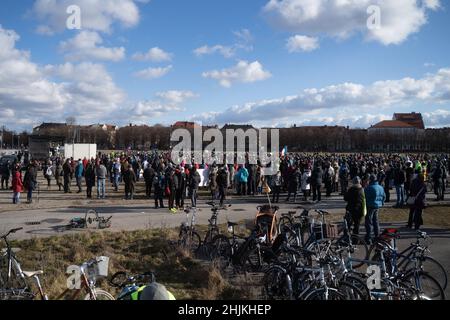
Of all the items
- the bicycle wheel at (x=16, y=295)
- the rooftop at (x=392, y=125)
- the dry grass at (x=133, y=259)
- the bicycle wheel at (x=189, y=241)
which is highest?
the rooftop at (x=392, y=125)

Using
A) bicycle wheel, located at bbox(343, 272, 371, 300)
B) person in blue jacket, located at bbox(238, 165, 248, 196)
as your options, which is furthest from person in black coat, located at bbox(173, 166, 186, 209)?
bicycle wheel, located at bbox(343, 272, 371, 300)

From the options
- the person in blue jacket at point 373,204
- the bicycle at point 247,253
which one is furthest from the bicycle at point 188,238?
the person in blue jacket at point 373,204

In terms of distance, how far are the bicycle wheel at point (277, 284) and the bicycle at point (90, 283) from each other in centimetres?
263

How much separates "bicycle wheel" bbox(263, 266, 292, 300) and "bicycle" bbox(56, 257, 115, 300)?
8.63ft

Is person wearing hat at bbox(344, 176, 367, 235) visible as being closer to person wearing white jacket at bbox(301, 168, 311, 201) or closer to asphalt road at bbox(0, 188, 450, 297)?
asphalt road at bbox(0, 188, 450, 297)

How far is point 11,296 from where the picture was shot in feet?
18.6

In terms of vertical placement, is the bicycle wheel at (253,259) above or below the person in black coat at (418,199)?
below

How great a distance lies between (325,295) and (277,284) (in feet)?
4.94

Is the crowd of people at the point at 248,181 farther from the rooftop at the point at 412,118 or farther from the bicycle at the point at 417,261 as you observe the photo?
the rooftop at the point at 412,118

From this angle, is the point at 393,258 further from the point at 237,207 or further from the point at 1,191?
the point at 1,191

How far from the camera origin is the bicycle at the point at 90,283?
→ 5.27m

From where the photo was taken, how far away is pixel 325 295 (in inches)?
199

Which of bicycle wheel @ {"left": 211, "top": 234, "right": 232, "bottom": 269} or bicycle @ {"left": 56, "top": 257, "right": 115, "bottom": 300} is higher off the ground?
bicycle @ {"left": 56, "top": 257, "right": 115, "bottom": 300}

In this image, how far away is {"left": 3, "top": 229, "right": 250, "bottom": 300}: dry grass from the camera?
761 centimetres
